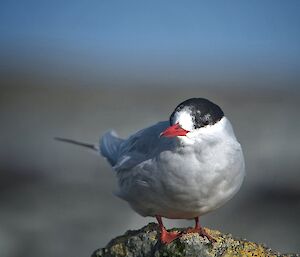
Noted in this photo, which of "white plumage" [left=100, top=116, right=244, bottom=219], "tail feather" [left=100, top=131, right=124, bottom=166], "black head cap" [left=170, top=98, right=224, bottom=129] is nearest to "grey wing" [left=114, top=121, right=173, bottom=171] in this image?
"white plumage" [left=100, top=116, right=244, bottom=219]

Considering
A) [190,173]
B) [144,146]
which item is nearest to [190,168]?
[190,173]

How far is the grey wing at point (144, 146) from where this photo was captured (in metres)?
3.70

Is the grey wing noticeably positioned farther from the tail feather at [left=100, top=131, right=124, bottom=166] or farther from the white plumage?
the tail feather at [left=100, top=131, right=124, bottom=166]

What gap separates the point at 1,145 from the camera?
1230 centimetres

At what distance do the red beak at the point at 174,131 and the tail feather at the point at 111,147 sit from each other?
4.30 ft

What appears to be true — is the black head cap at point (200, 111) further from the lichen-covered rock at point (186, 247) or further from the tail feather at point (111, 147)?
the tail feather at point (111, 147)

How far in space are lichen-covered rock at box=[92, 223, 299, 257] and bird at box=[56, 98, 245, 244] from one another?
0.04 meters

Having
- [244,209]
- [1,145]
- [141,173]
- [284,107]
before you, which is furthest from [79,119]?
[141,173]

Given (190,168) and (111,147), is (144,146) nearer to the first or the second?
(190,168)

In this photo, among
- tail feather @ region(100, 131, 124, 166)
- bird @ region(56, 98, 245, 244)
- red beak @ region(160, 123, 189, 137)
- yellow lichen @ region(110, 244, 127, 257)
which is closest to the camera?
red beak @ region(160, 123, 189, 137)

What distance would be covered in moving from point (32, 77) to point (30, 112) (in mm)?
4441

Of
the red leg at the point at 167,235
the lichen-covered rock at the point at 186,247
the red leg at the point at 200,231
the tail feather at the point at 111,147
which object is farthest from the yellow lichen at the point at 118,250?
the tail feather at the point at 111,147

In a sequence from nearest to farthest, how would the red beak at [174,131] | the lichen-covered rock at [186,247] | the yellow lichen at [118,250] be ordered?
the red beak at [174,131], the lichen-covered rock at [186,247], the yellow lichen at [118,250]

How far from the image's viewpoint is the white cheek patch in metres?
3.33
